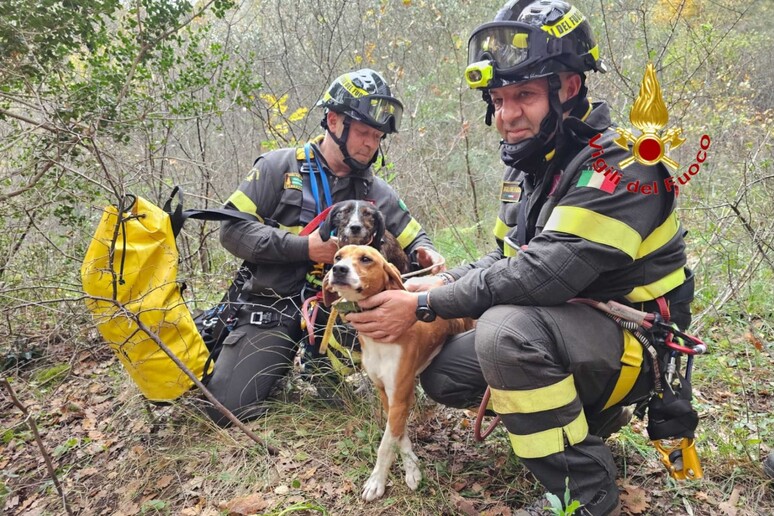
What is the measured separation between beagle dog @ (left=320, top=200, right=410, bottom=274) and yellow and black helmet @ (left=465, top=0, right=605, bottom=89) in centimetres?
145

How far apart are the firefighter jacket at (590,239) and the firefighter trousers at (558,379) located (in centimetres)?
13

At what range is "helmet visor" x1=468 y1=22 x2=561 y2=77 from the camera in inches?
93.0

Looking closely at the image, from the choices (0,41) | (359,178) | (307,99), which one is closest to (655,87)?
(359,178)

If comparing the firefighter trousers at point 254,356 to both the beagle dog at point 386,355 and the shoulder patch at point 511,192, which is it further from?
the shoulder patch at point 511,192

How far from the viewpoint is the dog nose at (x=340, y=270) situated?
8.39 ft

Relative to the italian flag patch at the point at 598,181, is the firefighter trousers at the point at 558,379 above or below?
below

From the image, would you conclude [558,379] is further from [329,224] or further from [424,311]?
[329,224]

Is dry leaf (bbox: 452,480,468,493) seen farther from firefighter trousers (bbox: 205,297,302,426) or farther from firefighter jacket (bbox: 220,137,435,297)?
firefighter jacket (bbox: 220,137,435,297)

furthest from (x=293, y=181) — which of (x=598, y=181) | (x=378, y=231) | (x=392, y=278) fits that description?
(x=598, y=181)

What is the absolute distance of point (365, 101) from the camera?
12.1 feet

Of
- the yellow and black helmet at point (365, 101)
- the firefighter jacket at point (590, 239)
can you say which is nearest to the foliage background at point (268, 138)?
the firefighter jacket at point (590, 239)

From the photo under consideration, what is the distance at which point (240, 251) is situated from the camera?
3785 millimetres

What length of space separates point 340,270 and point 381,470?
114 centimetres

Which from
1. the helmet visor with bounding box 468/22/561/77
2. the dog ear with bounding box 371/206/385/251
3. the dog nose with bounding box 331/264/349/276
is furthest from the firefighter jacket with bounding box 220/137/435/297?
the helmet visor with bounding box 468/22/561/77
